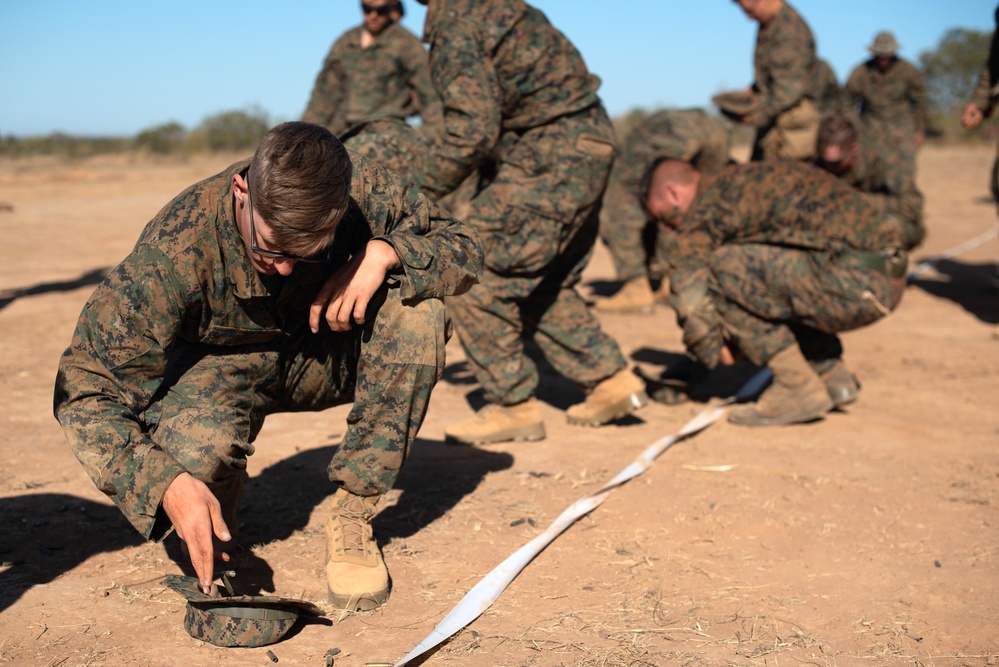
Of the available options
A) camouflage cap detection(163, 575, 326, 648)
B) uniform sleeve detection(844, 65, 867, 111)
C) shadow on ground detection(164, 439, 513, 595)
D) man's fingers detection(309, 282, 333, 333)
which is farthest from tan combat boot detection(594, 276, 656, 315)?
camouflage cap detection(163, 575, 326, 648)

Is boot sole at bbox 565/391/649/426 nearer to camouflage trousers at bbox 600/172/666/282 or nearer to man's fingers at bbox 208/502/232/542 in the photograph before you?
man's fingers at bbox 208/502/232/542

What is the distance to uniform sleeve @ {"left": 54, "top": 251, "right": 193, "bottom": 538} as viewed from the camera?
93.3 inches

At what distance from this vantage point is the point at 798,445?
4.46m

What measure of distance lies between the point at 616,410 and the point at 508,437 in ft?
1.80

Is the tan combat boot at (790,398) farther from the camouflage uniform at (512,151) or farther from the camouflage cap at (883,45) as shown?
the camouflage cap at (883,45)

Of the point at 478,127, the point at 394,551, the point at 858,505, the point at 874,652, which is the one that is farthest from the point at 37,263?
the point at 874,652

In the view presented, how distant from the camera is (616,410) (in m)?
4.57

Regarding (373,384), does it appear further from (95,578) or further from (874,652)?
(874,652)

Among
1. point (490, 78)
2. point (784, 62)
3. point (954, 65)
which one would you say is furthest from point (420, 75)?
point (954, 65)

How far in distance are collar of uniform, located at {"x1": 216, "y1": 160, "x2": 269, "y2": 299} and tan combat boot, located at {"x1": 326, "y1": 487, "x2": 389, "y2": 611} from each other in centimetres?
67

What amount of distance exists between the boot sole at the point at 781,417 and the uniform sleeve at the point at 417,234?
2190 mm

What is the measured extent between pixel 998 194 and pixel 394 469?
20.0 ft

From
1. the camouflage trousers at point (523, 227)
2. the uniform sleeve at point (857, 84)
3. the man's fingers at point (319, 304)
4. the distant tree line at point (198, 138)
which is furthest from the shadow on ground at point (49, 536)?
the distant tree line at point (198, 138)

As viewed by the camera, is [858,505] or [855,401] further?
[855,401]
